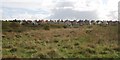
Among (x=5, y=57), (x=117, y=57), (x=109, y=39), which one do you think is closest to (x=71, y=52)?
(x=117, y=57)

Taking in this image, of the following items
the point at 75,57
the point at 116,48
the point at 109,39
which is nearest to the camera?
the point at 75,57

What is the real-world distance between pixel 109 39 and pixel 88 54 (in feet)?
21.3

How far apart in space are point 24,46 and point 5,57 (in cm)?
443

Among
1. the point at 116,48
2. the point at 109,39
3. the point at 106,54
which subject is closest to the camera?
the point at 106,54

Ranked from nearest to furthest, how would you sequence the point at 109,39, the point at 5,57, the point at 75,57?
the point at 5,57
the point at 75,57
the point at 109,39

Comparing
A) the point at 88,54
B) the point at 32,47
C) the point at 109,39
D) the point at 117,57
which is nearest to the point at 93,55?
the point at 88,54

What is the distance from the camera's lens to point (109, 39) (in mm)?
20078

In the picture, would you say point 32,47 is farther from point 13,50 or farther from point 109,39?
point 109,39

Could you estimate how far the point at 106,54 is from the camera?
14234 mm

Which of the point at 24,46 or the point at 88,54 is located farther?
the point at 24,46

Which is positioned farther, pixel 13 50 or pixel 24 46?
pixel 24 46

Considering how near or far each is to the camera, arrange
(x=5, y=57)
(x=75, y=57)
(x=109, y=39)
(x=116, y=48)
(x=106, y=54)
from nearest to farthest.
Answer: (x=5, y=57) < (x=75, y=57) < (x=106, y=54) < (x=116, y=48) < (x=109, y=39)

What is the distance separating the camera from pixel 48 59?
12.2 meters

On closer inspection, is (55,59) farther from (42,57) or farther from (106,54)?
(106,54)
